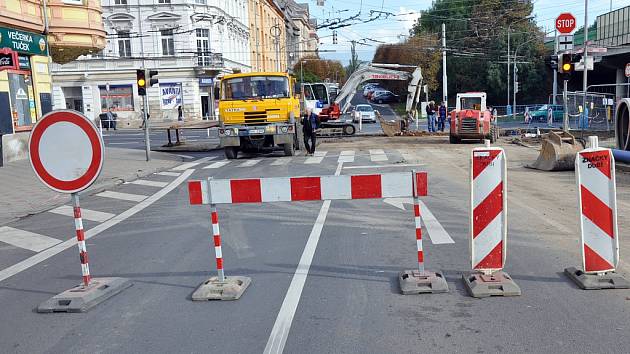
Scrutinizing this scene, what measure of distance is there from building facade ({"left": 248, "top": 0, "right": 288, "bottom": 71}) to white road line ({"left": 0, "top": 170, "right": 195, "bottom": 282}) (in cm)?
5707

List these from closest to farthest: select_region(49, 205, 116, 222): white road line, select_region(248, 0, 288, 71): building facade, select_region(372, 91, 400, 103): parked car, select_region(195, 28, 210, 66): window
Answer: select_region(49, 205, 116, 222): white road line → select_region(195, 28, 210, 66): window → select_region(248, 0, 288, 71): building facade → select_region(372, 91, 400, 103): parked car

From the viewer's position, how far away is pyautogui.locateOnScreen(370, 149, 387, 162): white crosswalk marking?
20.6 metres

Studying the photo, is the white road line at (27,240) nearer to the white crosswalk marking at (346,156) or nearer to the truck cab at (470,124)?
the white crosswalk marking at (346,156)

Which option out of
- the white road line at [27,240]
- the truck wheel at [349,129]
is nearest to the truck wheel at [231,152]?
the white road line at [27,240]

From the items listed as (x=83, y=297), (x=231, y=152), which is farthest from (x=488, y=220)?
(x=231, y=152)

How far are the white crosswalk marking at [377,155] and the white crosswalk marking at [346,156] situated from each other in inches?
28.9

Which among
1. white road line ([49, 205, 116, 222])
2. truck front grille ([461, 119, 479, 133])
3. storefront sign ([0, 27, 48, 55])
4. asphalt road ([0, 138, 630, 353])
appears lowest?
white road line ([49, 205, 116, 222])

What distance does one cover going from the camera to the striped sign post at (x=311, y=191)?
618 centimetres

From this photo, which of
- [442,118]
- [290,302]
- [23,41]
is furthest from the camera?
[442,118]

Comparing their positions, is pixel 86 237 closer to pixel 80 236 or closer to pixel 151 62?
pixel 80 236

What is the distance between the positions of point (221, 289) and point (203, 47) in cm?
5520

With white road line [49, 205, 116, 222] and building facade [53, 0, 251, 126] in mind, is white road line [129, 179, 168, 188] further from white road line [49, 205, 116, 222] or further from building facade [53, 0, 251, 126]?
building facade [53, 0, 251, 126]

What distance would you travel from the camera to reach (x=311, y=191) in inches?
247

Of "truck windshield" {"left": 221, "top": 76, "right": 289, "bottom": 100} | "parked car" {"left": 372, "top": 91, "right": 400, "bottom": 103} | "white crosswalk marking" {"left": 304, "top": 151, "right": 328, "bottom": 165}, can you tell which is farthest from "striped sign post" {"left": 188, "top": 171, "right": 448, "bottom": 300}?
"parked car" {"left": 372, "top": 91, "right": 400, "bottom": 103}
